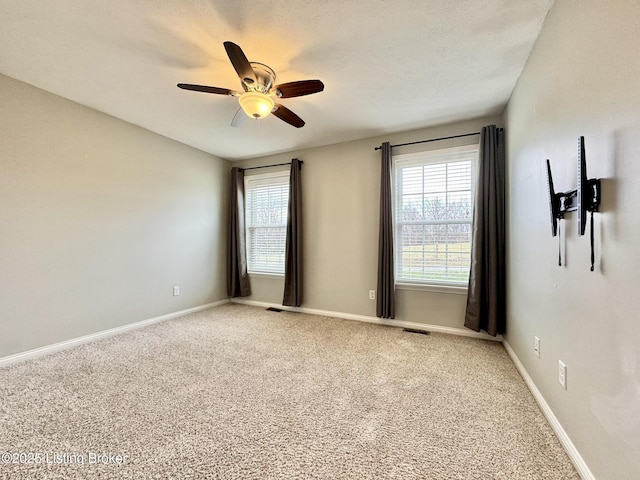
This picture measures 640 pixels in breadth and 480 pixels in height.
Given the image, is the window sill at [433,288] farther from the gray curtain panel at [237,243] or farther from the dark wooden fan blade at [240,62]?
the dark wooden fan blade at [240,62]

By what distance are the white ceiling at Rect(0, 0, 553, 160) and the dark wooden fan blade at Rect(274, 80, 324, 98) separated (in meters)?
0.27

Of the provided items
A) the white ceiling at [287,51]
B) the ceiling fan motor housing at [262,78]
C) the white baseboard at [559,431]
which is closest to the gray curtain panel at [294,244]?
the white ceiling at [287,51]

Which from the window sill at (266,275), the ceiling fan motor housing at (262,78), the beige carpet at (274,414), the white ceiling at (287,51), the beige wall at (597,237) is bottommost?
the beige carpet at (274,414)

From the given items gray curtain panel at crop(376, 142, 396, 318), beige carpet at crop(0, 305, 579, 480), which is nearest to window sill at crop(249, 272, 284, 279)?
beige carpet at crop(0, 305, 579, 480)

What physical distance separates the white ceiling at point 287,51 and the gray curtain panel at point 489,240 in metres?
0.48

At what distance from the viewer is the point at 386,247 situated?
3307 millimetres

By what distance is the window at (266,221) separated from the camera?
427 centimetres

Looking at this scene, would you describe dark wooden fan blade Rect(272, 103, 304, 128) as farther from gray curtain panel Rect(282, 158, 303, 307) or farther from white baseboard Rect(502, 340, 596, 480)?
white baseboard Rect(502, 340, 596, 480)

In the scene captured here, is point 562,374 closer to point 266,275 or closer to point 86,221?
point 266,275

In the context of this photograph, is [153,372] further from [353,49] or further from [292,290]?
[353,49]

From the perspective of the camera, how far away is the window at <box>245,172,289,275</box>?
427cm

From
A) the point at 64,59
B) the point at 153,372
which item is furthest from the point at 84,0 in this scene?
the point at 153,372

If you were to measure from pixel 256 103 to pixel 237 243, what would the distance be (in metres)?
2.79

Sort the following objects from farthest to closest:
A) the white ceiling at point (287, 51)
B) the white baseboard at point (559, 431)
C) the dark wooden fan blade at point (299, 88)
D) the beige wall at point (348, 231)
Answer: the beige wall at point (348, 231)
the dark wooden fan blade at point (299, 88)
the white ceiling at point (287, 51)
the white baseboard at point (559, 431)
